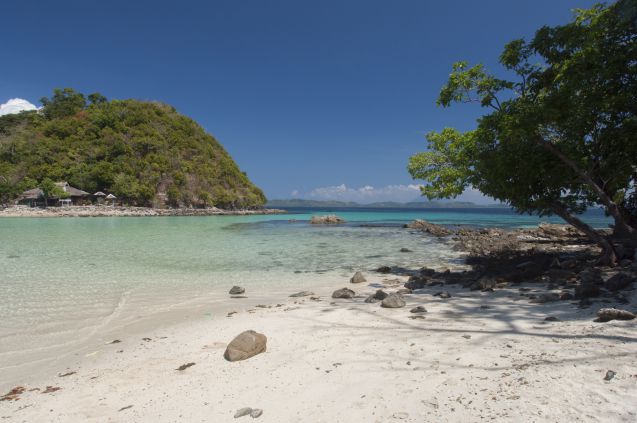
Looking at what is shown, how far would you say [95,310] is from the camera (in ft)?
24.4

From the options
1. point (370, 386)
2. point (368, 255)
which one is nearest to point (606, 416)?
point (370, 386)

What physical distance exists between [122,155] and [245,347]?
89.5 meters

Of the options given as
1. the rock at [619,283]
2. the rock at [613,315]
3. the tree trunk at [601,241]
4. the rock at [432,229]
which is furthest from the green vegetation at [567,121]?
the rock at [432,229]

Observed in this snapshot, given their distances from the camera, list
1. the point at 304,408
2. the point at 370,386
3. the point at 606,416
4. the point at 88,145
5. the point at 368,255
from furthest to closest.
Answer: the point at 88,145
the point at 368,255
the point at 370,386
the point at 304,408
the point at 606,416

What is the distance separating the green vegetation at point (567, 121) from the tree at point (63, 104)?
377ft

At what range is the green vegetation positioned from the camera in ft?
25.6

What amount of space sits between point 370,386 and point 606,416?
6.06 feet

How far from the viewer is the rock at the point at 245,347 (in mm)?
4441

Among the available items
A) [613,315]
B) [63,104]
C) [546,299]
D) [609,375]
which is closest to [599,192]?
[546,299]

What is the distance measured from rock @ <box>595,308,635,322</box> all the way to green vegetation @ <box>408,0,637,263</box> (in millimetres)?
4951

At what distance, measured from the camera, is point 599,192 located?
8.44 metres

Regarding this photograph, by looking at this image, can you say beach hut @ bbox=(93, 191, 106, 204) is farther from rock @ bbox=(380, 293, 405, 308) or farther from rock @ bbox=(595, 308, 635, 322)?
rock @ bbox=(595, 308, 635, 322)

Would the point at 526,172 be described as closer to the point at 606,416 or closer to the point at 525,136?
the point at 525,136

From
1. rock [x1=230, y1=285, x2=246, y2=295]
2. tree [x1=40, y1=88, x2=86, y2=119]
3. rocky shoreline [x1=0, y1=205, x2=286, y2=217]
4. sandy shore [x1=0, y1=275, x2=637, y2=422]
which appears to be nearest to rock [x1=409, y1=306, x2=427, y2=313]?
sandy shore [x1=0, y1=275, x2=637, y2=422]
